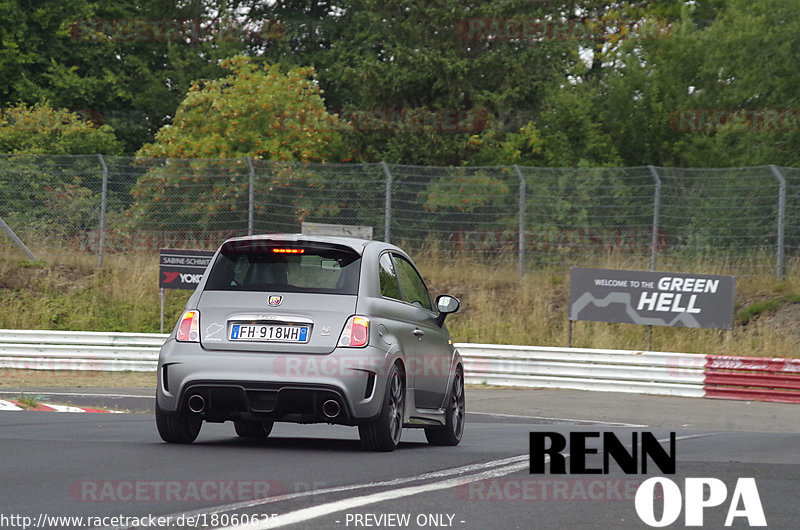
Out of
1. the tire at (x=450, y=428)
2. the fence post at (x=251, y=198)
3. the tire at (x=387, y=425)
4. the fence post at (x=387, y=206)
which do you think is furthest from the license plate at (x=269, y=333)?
the fence post at (x=251, y=198)

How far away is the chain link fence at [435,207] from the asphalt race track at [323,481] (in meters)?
14.2

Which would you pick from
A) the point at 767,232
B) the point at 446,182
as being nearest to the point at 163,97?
the point at 446,182

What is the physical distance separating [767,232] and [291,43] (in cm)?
2797

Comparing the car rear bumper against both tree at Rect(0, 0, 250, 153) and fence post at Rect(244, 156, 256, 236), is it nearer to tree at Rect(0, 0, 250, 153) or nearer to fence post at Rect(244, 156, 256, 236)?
fence post at Rect(244, 156, 256, 236)

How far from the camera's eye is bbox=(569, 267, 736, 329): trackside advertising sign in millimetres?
24391

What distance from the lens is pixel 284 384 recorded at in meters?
9.27

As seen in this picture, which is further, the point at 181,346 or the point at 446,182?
the point at 446,182

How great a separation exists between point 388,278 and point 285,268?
3.04ft

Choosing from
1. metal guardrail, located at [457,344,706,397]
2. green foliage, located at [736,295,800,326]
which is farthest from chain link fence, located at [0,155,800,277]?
metal guardrail, located at [457,344,706,397]

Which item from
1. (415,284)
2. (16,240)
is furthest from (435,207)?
(415,284)

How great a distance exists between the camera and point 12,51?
148ft

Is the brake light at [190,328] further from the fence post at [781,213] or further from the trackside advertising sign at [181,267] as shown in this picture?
the fence post at [781,213]

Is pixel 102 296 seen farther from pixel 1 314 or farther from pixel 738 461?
pixel 738 461

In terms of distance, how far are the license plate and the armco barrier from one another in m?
13.7
